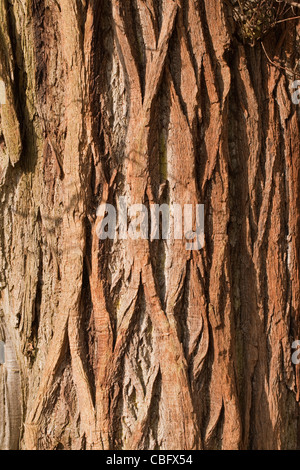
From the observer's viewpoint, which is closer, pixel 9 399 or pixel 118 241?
pixel 118 241

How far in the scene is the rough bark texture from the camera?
2.03 metres

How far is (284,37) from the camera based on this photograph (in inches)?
90.4

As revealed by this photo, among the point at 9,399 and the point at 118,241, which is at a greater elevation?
the point at 118,241

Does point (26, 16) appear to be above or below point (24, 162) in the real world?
above

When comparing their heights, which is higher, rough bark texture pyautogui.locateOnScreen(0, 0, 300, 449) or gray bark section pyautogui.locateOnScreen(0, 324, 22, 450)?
rough bark texture pyautogui.locateOnScreen(0, 0, 300, 449)

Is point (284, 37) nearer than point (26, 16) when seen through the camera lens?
No

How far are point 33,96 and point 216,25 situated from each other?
83 centimetres

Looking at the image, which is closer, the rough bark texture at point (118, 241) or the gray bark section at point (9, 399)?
the rough bark texture at point (118, 241)

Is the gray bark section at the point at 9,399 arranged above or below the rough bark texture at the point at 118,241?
below

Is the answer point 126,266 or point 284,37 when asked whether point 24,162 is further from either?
point 284,37

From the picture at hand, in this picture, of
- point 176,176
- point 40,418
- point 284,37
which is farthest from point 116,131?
point 40,418

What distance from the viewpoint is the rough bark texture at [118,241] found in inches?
80.0

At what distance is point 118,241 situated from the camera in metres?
2.06

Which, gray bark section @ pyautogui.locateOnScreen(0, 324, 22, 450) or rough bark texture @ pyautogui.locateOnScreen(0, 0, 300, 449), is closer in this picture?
rough bark texture @ pyautogui.locateOnScreen(0, 0, 300, 449)
